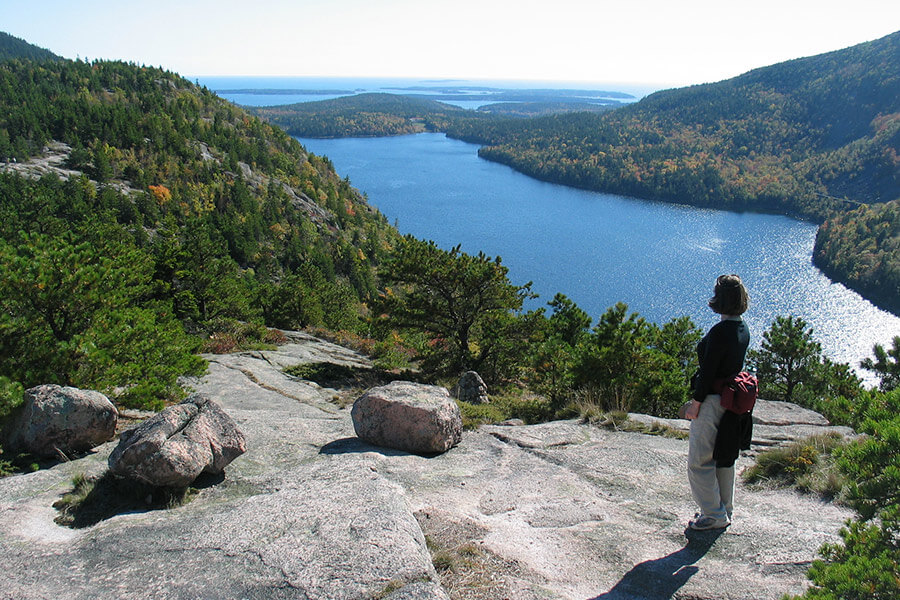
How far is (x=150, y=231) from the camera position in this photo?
72625 millimetres

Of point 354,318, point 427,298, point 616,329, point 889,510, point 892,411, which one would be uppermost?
point 892,411

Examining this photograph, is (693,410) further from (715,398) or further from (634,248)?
(634,248)

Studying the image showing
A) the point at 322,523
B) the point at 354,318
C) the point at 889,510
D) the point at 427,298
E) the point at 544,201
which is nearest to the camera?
the point at 889,510

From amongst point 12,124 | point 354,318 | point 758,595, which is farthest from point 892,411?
point 12,124

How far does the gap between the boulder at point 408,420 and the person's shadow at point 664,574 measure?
4057 millimetres

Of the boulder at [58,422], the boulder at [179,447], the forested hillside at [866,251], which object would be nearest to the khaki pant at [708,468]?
the boulder at [179,447]

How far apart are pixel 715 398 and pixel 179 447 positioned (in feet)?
20.3

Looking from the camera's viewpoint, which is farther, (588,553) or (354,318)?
(354,318)

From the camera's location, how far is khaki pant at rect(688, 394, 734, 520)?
5.63 metres

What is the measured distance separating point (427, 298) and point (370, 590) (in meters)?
17.5

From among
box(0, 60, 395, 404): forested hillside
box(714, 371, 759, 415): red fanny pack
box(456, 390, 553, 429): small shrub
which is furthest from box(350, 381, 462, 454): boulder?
box(714, 371, 759, 415): red fanny pack

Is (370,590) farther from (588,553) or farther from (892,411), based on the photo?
(892,411)

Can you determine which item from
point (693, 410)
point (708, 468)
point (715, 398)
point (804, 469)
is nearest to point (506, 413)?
point (804, 469)

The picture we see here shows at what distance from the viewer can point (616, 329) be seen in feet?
47.1
